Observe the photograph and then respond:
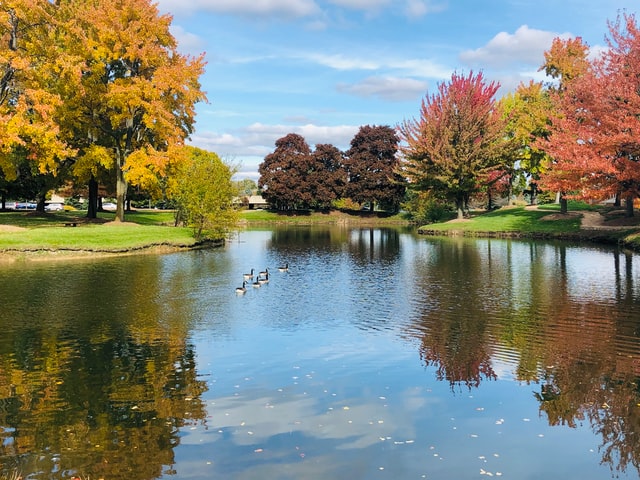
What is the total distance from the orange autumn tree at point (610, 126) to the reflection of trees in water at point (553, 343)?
1925 centimetres

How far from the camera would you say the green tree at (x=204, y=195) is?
50.2 metres

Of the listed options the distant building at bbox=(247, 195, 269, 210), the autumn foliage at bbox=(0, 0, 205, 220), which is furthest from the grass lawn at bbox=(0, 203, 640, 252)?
the distant building at bbox=(247, 195, 269, 210)

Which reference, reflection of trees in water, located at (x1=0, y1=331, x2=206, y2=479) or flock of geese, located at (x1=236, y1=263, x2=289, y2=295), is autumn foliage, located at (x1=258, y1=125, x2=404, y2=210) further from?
reflection of trees in water, located at (x1=0, y1=331, x2=206, y2=479)

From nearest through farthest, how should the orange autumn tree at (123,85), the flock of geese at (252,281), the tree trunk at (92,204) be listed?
1. the flock of geese at (252,281)
2. the orange autumn tree at (123,85)
3. the tree trunk at (92,204)

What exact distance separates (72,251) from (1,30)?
759 inches

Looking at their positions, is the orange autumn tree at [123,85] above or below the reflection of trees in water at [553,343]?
above

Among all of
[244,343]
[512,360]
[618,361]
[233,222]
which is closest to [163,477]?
[244,343]

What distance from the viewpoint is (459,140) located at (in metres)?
71.9

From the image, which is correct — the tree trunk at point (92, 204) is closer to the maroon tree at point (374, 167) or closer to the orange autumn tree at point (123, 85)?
the orange autumn tree at point (123, 85)

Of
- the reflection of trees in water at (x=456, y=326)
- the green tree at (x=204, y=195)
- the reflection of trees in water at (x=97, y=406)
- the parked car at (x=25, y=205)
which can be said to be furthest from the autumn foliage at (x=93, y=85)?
the parked car at (x=25, y=205)

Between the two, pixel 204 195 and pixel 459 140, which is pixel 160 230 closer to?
pixel 204 195

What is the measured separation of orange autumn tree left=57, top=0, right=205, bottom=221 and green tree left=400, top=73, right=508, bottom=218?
33.0m

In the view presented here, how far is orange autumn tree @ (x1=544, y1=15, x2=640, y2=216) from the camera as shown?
4606 centimetres

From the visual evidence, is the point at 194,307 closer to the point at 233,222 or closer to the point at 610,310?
the point at 610,310
